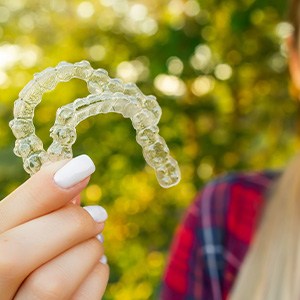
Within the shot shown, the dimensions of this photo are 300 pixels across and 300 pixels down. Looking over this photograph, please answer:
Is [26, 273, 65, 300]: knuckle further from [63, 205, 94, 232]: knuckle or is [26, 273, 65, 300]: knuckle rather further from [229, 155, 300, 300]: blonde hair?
[229, 155, 300, 300]: blonde hair

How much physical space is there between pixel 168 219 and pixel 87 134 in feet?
1.88

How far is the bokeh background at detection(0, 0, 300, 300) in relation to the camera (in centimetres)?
179

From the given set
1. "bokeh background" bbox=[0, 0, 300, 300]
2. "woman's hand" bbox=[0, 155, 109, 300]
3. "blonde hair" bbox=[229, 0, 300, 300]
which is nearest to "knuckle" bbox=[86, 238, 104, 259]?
"woman's hand" bbox=[0, 155, 109, 300]

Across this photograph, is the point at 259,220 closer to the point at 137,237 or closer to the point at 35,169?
the point at 137,237

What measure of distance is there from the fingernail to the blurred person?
0.89 m

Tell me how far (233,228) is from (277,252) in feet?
0.65

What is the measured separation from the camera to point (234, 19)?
5.69 ft

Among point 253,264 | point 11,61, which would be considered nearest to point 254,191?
point 253,264

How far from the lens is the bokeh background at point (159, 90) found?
1.79 meters

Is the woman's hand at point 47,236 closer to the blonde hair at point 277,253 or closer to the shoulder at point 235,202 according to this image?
the blonde hair at point 277,253

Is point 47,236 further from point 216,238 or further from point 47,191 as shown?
point 216,238

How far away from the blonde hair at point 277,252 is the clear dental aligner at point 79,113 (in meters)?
0.79

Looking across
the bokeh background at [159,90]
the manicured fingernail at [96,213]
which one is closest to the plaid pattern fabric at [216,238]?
the bokeh background at [159,90]

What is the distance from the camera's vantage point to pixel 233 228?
1.68m
